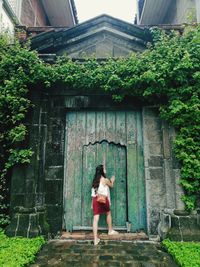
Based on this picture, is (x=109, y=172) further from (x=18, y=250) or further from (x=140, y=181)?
(x=18, y=250)

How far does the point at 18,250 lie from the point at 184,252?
2722 mm

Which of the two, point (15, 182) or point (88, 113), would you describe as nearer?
point (15, 182)

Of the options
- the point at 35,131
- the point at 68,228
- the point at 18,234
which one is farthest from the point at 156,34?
the point at 18,234

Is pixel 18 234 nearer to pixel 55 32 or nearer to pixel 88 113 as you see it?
pixel 88 113

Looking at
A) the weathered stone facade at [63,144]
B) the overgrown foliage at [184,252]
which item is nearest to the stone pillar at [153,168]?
the weathered stone facade at [63,144]

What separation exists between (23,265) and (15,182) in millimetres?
2118

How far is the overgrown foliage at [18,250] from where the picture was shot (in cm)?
370

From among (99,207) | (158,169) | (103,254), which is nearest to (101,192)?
(99,207)

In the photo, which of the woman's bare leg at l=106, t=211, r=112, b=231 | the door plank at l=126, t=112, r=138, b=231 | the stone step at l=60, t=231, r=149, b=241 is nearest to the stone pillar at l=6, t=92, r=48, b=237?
the stone step at l=60, t=231, r=149, b=241

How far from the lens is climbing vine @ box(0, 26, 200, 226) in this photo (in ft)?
17.1

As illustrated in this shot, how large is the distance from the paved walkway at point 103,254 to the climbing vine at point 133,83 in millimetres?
1332

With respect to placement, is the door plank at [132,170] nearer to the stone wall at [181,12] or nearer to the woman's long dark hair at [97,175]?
the woman's long dark hair at [97,175]

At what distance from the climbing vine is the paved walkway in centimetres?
133

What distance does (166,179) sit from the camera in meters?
5.36
